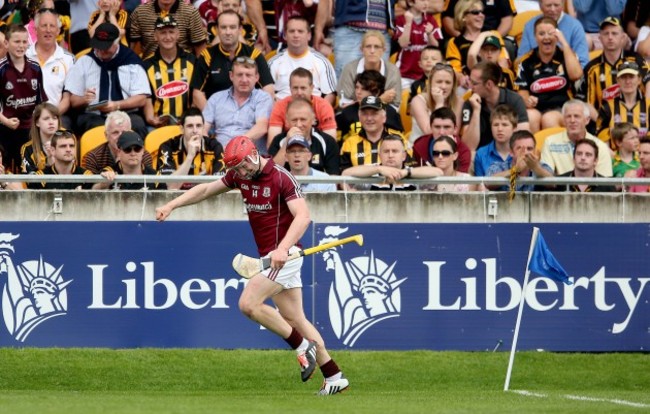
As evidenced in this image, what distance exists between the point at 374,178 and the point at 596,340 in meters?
2.90

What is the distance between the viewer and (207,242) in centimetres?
1418

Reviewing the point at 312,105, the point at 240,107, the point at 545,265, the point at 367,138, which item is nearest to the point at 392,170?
the point at 367,138

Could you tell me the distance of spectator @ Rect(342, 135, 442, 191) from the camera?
14.4 metres

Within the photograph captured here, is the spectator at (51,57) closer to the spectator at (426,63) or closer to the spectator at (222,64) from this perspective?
the spectator at (222,64)

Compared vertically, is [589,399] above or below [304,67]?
below

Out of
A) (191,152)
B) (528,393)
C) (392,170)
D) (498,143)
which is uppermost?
(498,143)

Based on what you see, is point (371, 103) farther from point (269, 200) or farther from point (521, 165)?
point (269, 200)

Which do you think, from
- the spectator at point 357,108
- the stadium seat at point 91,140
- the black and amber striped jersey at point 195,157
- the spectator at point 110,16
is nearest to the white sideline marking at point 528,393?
the black and amber striped jersey at point 195,157

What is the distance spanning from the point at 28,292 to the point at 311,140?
3.69m

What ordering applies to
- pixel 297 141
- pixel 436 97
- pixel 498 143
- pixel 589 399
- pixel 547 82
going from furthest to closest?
1. pixel 547 82
2. pixel 436 97
3. pixel 498 143
4. pixel 297 141
5. pixel 589 399

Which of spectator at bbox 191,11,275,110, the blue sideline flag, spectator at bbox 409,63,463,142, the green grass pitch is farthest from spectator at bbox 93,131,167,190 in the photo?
the blue sideline flag

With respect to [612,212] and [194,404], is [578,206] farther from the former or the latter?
[194,404]

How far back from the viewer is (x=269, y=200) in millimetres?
12117

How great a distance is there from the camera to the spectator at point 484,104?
1638 cm
